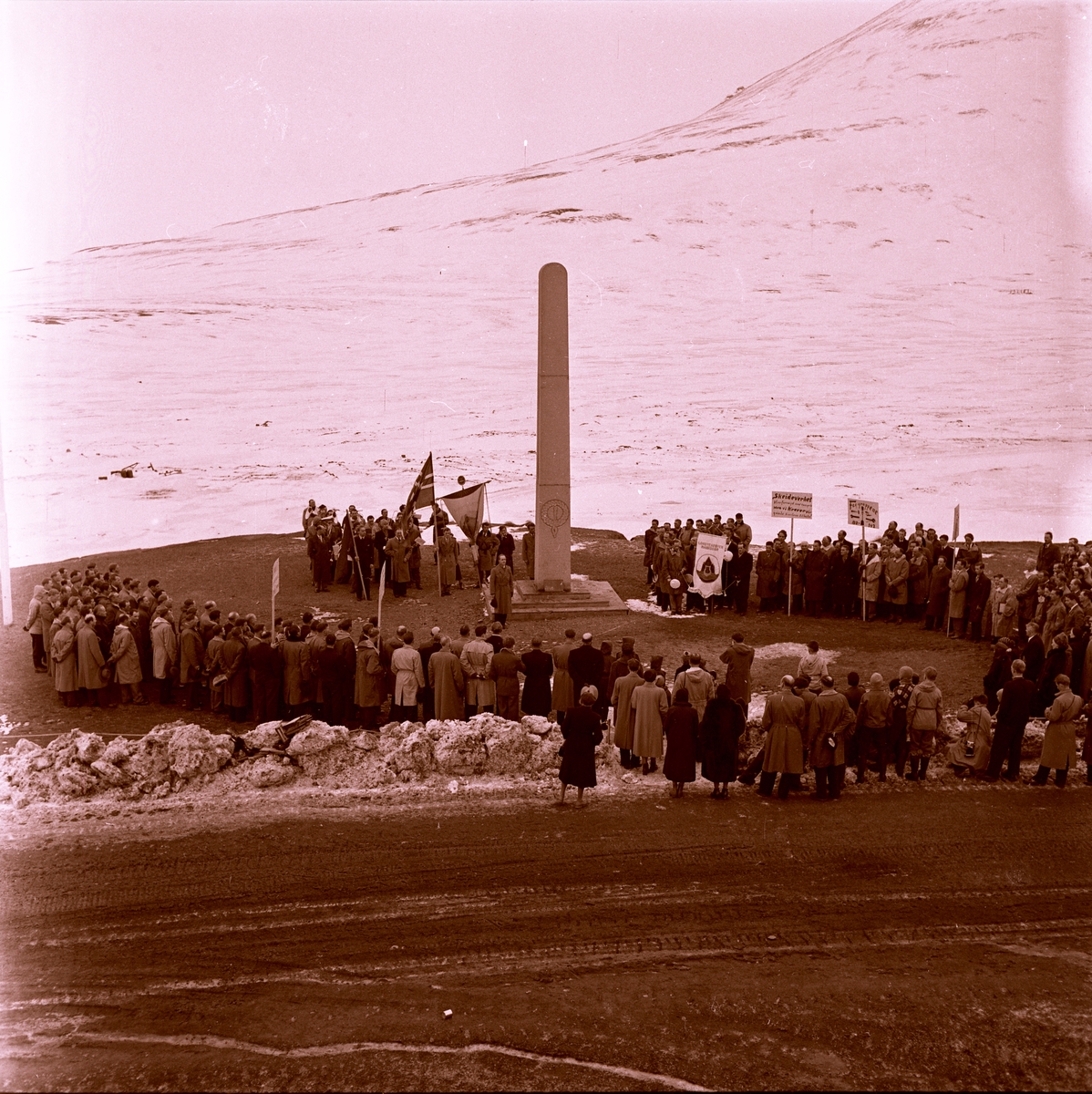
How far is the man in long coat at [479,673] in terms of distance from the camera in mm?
14312

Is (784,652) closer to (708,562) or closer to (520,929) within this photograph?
(708,562)

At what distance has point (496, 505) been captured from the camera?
135 feet

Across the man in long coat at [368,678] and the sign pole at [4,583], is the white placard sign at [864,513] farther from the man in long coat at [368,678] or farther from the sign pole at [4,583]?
the sign pole at [4,583]

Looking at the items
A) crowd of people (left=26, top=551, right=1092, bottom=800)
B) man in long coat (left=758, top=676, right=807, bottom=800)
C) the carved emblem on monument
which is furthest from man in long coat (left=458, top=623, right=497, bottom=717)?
the carved emblem on monument

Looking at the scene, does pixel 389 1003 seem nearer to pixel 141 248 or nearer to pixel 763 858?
pixel 763 858

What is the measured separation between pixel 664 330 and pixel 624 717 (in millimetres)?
53435

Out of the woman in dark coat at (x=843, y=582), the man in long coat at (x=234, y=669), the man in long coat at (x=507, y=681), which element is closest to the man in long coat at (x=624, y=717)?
the man in long coat at (x=507, y=681)

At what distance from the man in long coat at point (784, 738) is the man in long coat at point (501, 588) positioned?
8141 millimetres

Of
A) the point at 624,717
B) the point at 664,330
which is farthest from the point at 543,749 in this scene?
the point at 664,330

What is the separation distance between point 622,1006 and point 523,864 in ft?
7.95

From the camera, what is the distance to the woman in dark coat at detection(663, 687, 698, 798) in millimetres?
12359

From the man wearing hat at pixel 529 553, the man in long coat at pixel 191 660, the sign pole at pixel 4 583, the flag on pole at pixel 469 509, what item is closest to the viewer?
the man in long coat at pixel 191 660

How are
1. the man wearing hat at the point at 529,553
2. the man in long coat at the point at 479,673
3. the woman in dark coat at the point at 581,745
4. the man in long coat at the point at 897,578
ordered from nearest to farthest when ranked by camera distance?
the woman in dark coat at the point at 581,745, the man in long coat at the point at 479,673, the man in long coat at the point at 897,578, the man wearing hat at the point at 529,553

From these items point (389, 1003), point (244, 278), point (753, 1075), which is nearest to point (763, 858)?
point (753, 1075)
